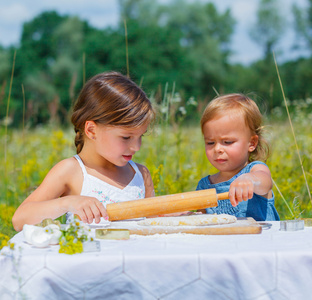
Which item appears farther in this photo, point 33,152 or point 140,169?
point 33,152

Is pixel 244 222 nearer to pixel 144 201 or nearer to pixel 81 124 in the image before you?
pixel 144 201

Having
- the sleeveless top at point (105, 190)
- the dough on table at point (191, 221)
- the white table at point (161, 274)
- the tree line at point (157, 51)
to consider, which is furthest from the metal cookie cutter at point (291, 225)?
the tree line at point (157, 51)

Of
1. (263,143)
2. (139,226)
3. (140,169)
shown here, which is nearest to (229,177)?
(263,143)

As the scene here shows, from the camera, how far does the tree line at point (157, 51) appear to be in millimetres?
31769

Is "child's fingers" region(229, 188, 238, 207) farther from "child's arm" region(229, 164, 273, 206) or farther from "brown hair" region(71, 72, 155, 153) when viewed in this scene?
"brown hair" region(71, 72, 155, 153)

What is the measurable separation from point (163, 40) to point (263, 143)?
109 ft

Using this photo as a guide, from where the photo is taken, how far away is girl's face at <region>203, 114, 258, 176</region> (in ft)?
7.90

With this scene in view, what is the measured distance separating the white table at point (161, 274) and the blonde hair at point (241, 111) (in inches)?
52.7

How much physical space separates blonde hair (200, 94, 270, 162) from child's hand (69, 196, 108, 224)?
0.94m

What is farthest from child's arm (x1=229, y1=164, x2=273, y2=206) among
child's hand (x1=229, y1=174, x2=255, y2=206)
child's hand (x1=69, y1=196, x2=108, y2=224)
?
child's hand (x1=69, y1=196, x2=108, y2=224)

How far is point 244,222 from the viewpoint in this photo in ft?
5.46

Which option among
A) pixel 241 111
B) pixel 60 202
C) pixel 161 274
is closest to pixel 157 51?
pixel 241 111

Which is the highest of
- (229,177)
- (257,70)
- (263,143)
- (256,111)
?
(257,70)

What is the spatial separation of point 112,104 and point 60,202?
693mm
